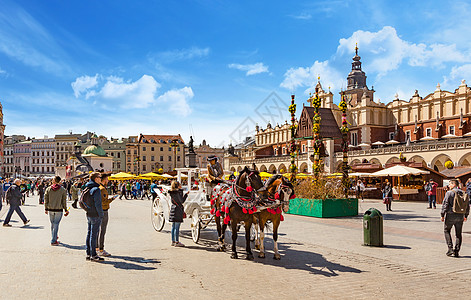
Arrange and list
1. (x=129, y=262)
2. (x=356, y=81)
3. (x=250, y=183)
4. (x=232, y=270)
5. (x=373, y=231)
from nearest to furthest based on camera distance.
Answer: (x=232, y=270) < (x=129, y=262) < (x=250, y=183) < (x=373, y=231) < (x=356, y=81)

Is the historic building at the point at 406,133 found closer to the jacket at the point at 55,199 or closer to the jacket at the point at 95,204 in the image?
the jacket at the point at 55,199

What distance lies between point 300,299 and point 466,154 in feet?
127

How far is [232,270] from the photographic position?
297 inches

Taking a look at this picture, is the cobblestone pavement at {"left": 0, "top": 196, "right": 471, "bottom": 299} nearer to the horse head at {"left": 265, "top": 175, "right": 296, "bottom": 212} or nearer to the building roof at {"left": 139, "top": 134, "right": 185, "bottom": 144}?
the horse head at {"left": 265, "top": 175, "right": 296, "bottom": 212}

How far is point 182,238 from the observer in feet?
38.7

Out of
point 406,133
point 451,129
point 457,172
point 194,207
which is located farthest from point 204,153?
point 194,207

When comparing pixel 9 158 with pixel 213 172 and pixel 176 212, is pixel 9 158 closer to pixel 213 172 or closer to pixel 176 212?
pixel 213 172

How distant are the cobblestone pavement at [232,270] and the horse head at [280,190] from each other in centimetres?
126

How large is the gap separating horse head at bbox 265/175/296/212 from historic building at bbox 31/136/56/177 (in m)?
126

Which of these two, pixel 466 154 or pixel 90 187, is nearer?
pixel 90 187

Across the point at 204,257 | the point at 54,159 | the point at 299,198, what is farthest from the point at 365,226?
the point at 54,159

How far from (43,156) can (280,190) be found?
5097 inches

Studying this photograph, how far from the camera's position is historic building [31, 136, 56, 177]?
122 meters

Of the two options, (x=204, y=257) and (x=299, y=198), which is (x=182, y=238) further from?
(x=299, y=198)
